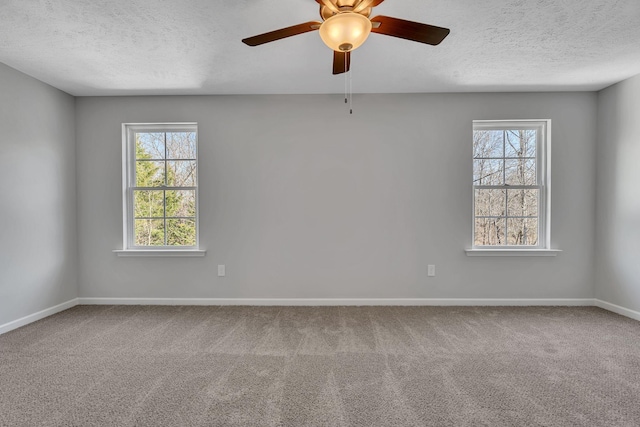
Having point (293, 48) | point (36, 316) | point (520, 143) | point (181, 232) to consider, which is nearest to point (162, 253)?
point (181, 232)

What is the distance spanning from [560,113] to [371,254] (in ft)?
8.48

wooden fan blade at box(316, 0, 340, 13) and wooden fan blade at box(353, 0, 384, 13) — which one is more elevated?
wooden fan blade at box(316, 0, 340, 13)

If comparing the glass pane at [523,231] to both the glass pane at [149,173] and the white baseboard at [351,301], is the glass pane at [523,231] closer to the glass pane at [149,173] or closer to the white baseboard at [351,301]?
the white baseboard at [351,301]

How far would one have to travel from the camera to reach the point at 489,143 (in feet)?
11.5

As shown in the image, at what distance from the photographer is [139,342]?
8.05 feet

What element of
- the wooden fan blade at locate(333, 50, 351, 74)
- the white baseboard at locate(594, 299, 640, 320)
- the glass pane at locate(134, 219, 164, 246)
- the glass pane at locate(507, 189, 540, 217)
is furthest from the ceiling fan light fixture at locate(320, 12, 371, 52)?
the white baseboard at locate(594, 299, 640, 320)

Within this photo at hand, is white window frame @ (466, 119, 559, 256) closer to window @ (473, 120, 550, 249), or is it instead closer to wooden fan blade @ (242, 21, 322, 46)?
window @ (473, 120, 550, 249)

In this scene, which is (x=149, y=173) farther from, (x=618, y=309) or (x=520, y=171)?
(x=618, y=309)

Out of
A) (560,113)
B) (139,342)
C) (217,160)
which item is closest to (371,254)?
(217,160)

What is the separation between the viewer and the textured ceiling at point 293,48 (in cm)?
196

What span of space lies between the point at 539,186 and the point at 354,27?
305 centimetres

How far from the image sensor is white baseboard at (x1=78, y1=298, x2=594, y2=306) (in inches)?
133

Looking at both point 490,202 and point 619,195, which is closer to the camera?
point 619,195

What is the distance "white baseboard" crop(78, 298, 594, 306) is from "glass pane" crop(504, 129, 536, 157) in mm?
1633
